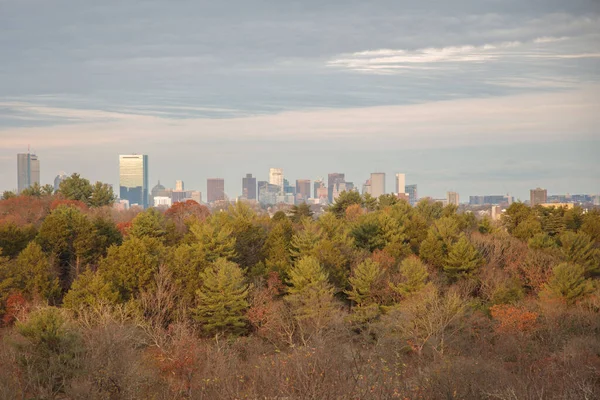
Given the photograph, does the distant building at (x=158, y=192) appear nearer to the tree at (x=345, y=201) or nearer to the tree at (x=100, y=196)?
the tree at (x=100, y=196)

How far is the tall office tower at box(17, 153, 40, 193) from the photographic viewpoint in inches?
5748

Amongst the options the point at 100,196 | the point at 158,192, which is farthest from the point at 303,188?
the point at 100,196

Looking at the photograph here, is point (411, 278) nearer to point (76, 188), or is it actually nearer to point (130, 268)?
point (130, 268)

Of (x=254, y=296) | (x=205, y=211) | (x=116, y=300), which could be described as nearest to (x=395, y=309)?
(x=254, y=296)

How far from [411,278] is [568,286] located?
24.2 ft

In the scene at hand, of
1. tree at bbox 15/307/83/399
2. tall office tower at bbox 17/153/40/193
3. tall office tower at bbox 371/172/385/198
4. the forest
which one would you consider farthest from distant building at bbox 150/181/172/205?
tree at bbox 15/307/83/399

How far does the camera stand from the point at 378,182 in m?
157

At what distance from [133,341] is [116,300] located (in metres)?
6.86

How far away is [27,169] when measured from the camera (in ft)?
488

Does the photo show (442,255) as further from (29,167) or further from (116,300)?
(29,167)

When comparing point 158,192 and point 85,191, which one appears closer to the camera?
point 85,191

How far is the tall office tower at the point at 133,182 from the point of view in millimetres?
183000

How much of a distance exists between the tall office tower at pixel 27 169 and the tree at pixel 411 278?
128371 mm

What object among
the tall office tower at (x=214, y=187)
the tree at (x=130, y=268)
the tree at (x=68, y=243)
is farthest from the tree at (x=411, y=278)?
the tall office tower at (x=214, y=187)
